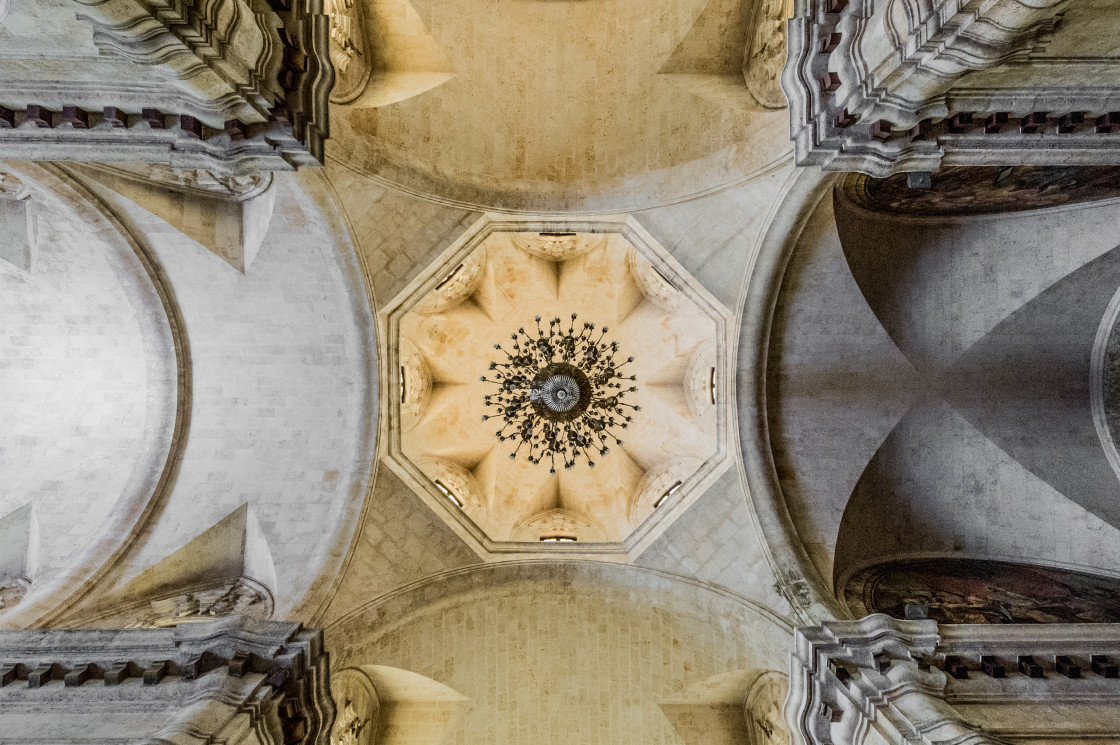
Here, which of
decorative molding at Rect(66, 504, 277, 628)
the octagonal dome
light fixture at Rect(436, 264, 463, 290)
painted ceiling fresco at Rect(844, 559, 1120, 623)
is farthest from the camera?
light fixture at Rect(436, 264, 463, 290)

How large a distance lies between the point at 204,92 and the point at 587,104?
5.42 metres

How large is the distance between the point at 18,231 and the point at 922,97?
12039 millimetres

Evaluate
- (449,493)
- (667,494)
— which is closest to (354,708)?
(449,493)

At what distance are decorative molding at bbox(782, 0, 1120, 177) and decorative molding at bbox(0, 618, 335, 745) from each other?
829 centimetres

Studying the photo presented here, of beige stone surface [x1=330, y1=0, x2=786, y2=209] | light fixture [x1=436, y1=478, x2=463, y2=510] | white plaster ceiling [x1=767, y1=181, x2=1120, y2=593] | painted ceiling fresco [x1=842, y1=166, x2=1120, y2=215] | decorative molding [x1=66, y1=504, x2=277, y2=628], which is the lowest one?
decorative molding [x1=66, y1=504, x2=277, y2=628]

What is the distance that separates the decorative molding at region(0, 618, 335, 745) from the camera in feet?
16.9

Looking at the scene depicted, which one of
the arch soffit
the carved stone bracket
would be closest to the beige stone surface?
the arch soffit

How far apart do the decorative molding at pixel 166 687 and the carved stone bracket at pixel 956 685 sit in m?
5.83

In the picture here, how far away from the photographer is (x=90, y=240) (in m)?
8.46

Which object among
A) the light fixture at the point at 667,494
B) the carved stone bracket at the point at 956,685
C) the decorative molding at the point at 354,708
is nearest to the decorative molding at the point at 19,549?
the decorative molding at the point at 354,708

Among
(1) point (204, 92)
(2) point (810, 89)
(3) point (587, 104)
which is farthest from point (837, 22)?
(1) point (204, 92)

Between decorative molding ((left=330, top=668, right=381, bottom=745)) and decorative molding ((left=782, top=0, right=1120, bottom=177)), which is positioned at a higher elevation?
decorative molding ((left=782, top=0, right=1120, bottom=177))

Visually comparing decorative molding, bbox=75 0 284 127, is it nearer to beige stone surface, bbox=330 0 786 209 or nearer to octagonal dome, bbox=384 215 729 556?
beige stone surface, bbox=330 0 786 209

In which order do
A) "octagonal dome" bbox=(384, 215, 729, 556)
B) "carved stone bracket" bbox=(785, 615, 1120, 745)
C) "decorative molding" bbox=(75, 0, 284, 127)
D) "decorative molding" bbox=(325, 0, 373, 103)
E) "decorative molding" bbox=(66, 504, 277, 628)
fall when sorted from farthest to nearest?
"octagonal dome" bbox=(384, 215, 729, 556) → "decorative molding" bbox=(66, 504, 277, 628) → "decorative molding" bbox=(325, 0, 373, 103) → "carved stone bracket" bbox=(785, 615, 1120, 745) → "decorative molding" bbox=(75, 0, 284, 127)
